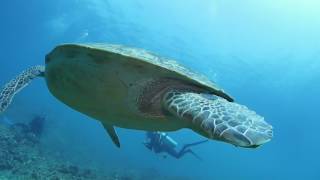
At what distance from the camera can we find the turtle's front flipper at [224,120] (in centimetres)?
263

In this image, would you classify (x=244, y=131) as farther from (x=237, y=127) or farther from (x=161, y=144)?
(x=161, y=144)

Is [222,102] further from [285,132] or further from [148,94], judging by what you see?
[285,132]

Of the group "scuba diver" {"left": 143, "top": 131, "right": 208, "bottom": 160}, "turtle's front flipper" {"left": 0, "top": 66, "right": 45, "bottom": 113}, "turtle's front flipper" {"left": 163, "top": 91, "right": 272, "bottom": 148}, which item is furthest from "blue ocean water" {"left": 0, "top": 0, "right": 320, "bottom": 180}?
"turtle's front flipper" {"left": 163, "top": 91, "right": 272, "bottom": 148}

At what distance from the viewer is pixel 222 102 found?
11.3 feet

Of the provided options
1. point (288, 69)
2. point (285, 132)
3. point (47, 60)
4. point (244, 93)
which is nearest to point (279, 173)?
point (285, 132)

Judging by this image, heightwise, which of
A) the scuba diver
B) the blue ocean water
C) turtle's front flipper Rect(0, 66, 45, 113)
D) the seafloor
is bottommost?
the seafloor

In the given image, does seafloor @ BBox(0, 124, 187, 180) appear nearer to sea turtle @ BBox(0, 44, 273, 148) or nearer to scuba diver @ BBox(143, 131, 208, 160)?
scuba diver @ BBox(143, 131, 208, 160)

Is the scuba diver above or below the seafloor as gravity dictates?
above

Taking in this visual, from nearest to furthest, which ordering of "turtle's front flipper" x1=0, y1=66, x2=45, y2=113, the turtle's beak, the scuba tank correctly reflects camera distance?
1. the turtle's beak
2. "turtle's front flipper" x1=0, y1=66, x2=45, y2=113
3. the scuba tank

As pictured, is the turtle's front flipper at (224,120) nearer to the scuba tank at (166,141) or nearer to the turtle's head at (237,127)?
the turtle's head at (237,127)

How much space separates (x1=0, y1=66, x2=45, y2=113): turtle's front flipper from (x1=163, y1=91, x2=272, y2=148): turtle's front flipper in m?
2.45

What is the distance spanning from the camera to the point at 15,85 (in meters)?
5.12

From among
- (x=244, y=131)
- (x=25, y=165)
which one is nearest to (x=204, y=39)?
(x=25, y=165)

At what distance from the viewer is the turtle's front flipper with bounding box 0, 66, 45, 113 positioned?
4694 mm
